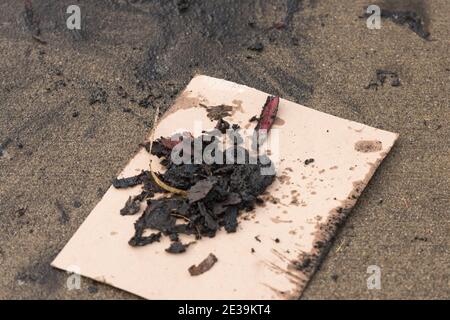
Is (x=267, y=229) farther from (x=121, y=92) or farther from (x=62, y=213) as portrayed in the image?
(x=121, y=92)

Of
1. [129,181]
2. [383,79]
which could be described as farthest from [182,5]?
[129,181]

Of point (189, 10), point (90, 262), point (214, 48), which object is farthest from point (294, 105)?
point (90, 262)

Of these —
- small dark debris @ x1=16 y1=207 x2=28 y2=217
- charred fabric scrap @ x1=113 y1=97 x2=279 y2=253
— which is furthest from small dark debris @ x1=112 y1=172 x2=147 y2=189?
small dark debris @ x1=16 y1=207 x2=28 y2=217

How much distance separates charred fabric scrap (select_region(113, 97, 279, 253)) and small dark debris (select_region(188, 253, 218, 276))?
0.11 m

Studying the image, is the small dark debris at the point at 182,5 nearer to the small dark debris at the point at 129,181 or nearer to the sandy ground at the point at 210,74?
the sandy ground at the point at 210,74

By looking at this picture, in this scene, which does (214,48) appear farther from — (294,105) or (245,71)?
(294,105)

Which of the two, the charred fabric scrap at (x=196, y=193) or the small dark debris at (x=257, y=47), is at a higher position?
the small dark debris at (x=257, y=47)

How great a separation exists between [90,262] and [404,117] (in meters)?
1.89

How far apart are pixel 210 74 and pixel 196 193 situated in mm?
1158

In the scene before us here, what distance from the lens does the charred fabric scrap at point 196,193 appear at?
3295mm

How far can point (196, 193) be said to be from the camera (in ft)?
10.8

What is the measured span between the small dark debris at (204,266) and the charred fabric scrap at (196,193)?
0.11 m

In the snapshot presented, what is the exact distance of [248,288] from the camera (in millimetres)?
3109

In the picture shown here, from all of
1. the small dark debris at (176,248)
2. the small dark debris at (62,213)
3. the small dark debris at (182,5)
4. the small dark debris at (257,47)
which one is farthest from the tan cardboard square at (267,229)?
the small dark debris at (182,5)
